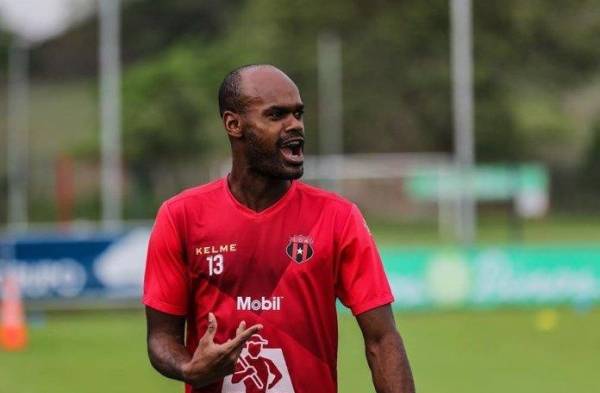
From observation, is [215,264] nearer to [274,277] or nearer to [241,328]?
[274,277]

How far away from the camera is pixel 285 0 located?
219ft

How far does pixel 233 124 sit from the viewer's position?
209 inches

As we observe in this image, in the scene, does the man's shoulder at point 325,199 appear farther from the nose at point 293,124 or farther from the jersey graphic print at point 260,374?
the jersey graphic print at point 260,374

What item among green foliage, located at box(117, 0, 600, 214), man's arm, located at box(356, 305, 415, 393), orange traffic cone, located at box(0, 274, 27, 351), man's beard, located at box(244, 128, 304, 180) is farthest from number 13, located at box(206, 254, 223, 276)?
green foliage, located at box(117, 0, 600, 214)

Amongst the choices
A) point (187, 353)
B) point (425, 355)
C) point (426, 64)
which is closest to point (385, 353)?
point (187, 353)

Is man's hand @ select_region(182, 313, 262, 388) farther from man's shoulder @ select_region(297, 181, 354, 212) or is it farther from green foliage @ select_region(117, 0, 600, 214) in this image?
green foliage @ select_region(117, 0, 600, 214)


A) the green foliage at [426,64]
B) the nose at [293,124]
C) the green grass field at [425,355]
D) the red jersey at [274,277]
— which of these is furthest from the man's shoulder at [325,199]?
the green foliage at [426,64]

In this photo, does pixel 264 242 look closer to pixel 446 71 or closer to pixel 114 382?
pixel 114 382

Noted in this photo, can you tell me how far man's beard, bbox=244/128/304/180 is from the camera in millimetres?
5199

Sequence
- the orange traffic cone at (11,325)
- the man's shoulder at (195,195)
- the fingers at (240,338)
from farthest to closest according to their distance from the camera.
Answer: the orange traffic cone at (11,325) < the man's shoulder at (195,195) < the fingers at (240,338)

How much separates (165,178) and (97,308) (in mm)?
17772

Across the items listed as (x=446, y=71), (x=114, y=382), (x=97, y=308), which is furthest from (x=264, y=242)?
(x=446, y=71)

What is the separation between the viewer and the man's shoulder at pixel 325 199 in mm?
5320

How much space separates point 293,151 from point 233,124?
0.26m
